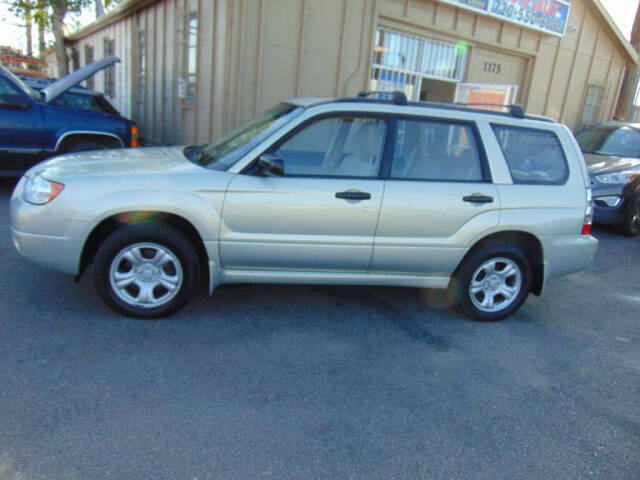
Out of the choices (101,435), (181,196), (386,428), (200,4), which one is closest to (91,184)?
(181,196)

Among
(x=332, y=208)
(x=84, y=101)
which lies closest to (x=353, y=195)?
(x=332, y=208)

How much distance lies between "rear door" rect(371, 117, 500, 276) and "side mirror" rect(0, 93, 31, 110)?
18.4 ft

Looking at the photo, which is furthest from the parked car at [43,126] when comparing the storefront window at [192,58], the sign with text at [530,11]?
the sign with text at [530,11]

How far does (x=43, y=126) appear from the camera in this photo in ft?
22.4

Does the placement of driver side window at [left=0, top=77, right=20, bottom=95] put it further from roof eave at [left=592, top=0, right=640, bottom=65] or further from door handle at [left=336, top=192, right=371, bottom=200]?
roof eave at [left=592, top=0, right=640, bottom=65]

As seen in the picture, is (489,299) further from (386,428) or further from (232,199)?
(232,199)

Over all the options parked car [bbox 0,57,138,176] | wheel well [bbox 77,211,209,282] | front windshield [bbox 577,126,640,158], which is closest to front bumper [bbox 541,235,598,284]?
wheel well [bbox 77,211,209,282]

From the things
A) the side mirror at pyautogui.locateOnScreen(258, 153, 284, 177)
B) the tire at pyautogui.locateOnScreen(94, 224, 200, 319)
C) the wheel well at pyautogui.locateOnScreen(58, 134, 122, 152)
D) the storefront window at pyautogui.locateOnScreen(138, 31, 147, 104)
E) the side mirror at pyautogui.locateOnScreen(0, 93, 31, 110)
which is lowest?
the tire at pyautogui.locateOnScreen(94, 224, 200, 319)

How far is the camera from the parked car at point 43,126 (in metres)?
6.60

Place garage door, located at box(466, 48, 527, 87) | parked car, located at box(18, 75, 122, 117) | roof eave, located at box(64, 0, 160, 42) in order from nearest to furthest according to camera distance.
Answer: parked car, located at box(18, 75, 122, 117) → garage door, located at box(466, 48, 527, 87) → roof eave, located at box(64, 0, 160, 42)

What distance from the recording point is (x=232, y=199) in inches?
138

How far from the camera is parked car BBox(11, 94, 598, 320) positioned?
136 inches

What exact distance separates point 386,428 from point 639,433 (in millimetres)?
1558

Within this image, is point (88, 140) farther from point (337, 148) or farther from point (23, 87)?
point (337, 148)
